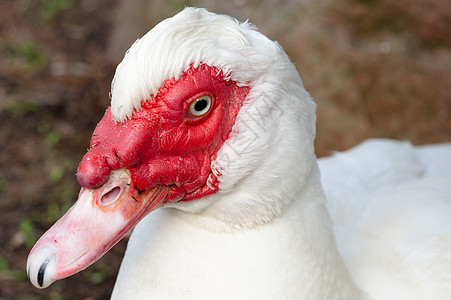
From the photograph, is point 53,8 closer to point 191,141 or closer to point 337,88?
point 337,88

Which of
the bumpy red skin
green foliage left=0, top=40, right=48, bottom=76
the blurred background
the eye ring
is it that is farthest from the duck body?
green foliage left=0, top=40, right=48, bottom=76

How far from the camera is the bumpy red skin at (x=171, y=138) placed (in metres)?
1.58

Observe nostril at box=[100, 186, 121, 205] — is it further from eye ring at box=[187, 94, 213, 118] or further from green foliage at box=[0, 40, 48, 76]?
green foliage at box=[0, 40, 48, 76]

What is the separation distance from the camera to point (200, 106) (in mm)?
1651

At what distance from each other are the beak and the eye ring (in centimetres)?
26

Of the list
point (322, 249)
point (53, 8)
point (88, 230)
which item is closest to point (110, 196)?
point (88, 230)

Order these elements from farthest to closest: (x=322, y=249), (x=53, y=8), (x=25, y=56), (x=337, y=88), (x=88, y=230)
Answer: (x=53, y=8)
(x=25, y=56)
(x=337, y=88)
(x=322, y=249)
(x=88, y=230)

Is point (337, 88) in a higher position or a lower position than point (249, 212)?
lower

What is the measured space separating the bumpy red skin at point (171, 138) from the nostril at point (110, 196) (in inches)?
1.9

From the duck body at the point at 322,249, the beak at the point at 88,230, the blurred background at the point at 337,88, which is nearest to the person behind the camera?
the beak at the point at 88,230

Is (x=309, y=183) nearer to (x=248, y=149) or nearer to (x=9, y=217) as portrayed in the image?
(x=248, y=149)

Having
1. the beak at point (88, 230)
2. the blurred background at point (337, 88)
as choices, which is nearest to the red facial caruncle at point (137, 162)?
the beak at point (88, 230)

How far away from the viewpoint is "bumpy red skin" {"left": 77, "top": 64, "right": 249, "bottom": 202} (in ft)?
5.19

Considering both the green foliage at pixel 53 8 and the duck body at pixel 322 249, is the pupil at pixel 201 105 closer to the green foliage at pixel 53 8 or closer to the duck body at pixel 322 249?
the duck body at pixel 322 249
